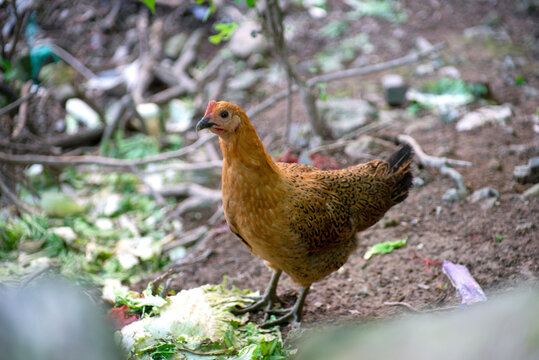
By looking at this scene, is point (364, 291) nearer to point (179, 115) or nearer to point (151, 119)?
point (151, 119)

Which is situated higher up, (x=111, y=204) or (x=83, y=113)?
(x=83, y=113)

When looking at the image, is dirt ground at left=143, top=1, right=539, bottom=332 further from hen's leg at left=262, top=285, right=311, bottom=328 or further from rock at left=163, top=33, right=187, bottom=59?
rock at left=163, top=33, right=187, bottom=59

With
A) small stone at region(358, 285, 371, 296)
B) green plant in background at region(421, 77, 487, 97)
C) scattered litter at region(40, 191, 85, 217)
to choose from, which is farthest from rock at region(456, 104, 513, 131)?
scattered litter at region(40, 191, 85, 217)

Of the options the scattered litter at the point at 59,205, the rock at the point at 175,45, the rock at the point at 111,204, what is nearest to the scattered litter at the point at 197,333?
the rock at the point at 111,204

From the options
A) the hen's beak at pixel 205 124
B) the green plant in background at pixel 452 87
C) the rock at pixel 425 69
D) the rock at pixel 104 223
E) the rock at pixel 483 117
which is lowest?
the rock at pixel 104 223

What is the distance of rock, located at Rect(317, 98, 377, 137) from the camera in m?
5.79

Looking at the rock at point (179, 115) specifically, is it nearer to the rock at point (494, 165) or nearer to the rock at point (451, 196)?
the rock at point (451, 196)

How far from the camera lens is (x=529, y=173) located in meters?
4.02

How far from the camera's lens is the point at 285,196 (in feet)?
9.67

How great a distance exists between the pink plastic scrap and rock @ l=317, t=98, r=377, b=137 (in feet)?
9.03

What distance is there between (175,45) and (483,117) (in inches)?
261

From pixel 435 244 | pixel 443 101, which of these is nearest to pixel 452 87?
pixel 443 101

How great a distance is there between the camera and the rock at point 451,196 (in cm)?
411

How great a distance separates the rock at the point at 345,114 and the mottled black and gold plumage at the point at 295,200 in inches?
89.8
